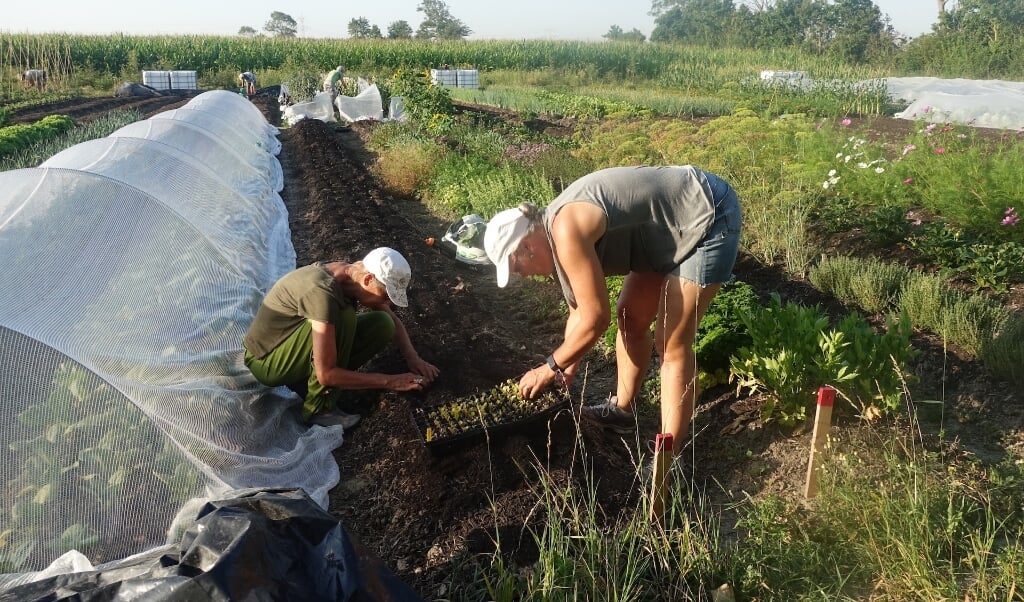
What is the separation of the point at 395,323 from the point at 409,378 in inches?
13.7

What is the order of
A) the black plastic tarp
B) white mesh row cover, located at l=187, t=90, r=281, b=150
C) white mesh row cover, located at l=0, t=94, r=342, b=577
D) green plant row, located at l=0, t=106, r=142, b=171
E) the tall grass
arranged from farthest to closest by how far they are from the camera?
1. white mesh row cover, located at l=187, t=90, r=281, b=150
2. green plant row, located at l=0, t=106, r=142, b=171
3. white mesh row cover, located at l=0, t=94, r=342, b=577
4. the tall grass
5. the black plastic tarp

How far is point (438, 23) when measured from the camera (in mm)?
88438

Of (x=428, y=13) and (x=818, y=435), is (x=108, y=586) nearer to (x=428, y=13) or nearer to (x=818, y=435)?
(x=818, y=435)

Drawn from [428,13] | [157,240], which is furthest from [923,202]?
[428,13]

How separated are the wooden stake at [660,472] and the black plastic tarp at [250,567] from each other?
88cm

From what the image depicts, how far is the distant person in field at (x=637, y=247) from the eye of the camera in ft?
9.03

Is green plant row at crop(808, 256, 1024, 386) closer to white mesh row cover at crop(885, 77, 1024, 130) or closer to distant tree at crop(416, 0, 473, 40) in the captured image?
white mesh row cover at crop(885, 77, 1024, 130)

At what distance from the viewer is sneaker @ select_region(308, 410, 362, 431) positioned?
3.93m

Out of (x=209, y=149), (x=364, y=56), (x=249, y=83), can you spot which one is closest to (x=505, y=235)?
(x=209, y=149)

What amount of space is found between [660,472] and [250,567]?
138 centimetres

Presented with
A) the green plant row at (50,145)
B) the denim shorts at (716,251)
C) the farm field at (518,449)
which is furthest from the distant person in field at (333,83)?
the denim shorts at (716,251)

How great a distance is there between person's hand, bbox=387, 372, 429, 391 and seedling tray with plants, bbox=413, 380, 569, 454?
0.16m

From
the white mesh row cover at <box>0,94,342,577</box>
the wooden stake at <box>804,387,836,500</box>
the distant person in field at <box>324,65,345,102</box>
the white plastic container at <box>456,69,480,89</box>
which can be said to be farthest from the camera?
the white plastic container at <box>456,69,480,89</box>

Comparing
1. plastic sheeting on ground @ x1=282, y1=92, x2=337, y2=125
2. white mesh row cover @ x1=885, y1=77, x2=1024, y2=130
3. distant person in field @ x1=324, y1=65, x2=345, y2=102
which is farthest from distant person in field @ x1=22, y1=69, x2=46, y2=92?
white mesh row cover @ x1=885, y1=77, x2=1024, y2=130
